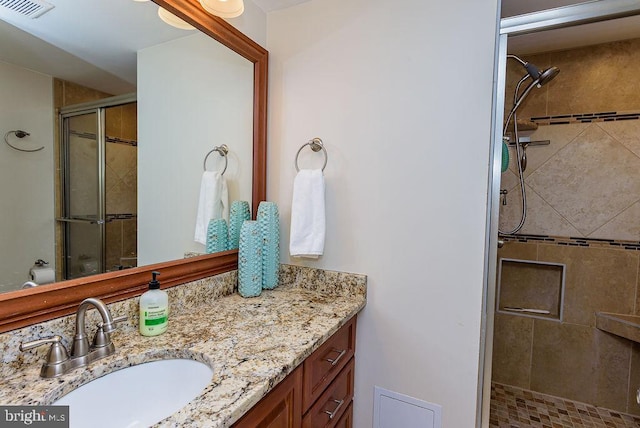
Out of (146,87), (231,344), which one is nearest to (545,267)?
(231,344)

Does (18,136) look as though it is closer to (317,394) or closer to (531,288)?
(317,394)

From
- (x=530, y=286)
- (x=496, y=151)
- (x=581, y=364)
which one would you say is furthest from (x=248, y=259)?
(x=581, y=364)

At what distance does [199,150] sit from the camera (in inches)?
52.4

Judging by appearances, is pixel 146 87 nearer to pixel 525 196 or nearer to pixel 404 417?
pixel 404 417

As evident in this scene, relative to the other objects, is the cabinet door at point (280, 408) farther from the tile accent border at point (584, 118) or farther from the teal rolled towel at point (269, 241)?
the tile accent border at point (584, 118)

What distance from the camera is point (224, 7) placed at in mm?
1244

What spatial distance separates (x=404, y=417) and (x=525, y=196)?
5.43 feet

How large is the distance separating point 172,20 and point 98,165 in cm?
60

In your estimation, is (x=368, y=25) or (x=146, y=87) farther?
(x=368, y=25)

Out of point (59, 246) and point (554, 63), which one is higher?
point (554, 63)

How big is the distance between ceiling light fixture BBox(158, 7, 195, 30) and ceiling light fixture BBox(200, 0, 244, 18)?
0.31 feet

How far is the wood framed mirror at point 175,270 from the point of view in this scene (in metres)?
0.78

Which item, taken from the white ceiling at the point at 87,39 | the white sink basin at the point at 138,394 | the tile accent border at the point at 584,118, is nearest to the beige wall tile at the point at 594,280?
the tile accent border at the point at 584,118

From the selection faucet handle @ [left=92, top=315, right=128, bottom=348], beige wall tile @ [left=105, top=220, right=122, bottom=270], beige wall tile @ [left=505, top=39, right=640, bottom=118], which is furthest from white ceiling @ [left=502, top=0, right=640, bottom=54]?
faucet handle @ [left=92, top=315, right=128, bottom=348]
